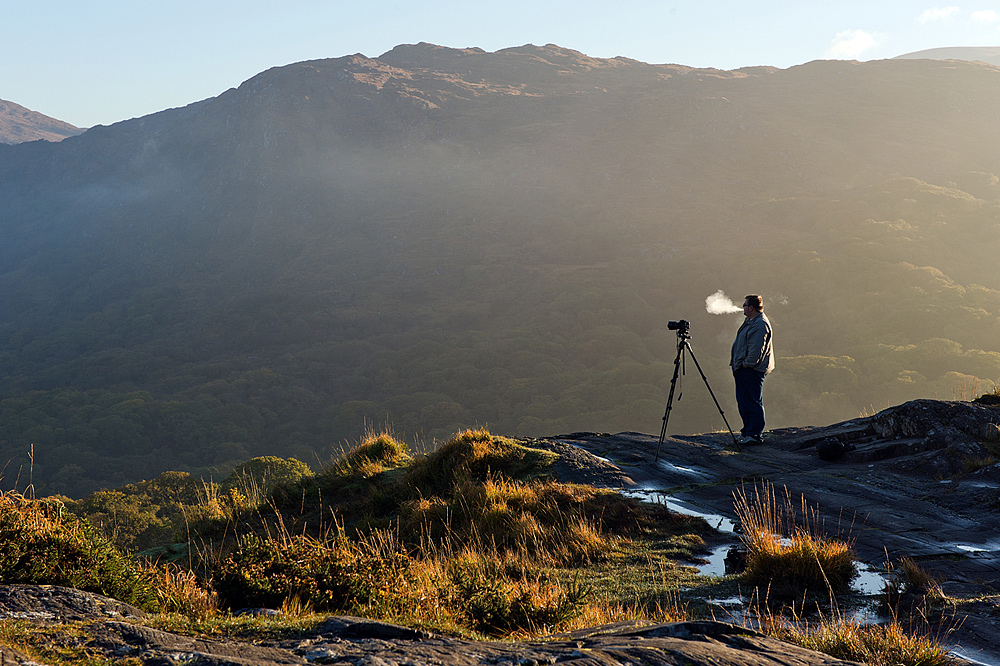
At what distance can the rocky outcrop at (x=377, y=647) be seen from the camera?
2273 millimetres

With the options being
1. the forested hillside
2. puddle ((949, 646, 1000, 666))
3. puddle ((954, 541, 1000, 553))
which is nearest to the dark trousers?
puddle ((954, 541, 1000, 553))

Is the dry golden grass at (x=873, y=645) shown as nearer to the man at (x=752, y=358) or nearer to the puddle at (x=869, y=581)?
the puddle at (x=869, y=581)

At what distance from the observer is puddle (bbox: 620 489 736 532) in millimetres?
6766

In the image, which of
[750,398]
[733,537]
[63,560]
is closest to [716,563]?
[733,537]

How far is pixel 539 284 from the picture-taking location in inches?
5861

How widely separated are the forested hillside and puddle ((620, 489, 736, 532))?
63.5 meters

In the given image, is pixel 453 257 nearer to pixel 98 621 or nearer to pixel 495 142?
pixel 495 142

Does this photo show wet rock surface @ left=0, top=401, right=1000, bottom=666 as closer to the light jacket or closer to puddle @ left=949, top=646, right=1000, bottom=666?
puddle @ left=949, top=646, right=1000, bottom=666

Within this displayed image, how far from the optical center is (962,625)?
4.00 m

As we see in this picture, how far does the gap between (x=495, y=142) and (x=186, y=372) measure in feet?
325

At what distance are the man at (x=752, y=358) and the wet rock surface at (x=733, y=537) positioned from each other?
0.68m

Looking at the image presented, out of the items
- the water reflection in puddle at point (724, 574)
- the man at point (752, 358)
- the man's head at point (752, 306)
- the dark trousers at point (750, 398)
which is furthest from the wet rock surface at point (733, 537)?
the man's head at point (752, 306)

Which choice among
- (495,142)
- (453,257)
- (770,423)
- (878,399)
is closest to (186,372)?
(453,257)

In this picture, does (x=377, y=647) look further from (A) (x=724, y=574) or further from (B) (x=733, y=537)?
(B) (x=733, y=537)
